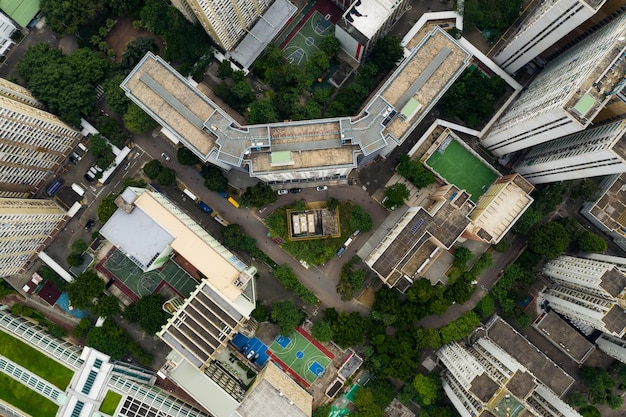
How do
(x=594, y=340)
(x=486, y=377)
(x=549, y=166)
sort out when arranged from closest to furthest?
(x=486, y=377), (x=549, y=166), (x=594, y=340)

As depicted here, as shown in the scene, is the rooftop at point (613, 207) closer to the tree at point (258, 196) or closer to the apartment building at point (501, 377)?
the apartment building at point (501, 377)

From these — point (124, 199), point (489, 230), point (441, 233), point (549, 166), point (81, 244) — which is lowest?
point (81, 244)

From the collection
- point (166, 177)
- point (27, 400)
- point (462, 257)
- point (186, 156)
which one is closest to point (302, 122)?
point (186, 156)

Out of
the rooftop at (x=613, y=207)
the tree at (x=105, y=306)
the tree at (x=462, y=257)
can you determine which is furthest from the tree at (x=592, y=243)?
the tree at (x=105, y=306)

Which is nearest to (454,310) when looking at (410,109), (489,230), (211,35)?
(489,230)

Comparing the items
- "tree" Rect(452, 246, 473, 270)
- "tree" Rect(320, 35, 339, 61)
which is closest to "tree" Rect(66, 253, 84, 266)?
"tree" Rect(320, 35, 339, 61)

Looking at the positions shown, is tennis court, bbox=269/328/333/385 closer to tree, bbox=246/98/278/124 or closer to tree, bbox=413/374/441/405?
tree, bbox=413/374/441/405

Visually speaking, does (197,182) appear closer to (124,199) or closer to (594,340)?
(124,199)

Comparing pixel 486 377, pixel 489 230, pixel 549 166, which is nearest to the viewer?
pixel 486 377
